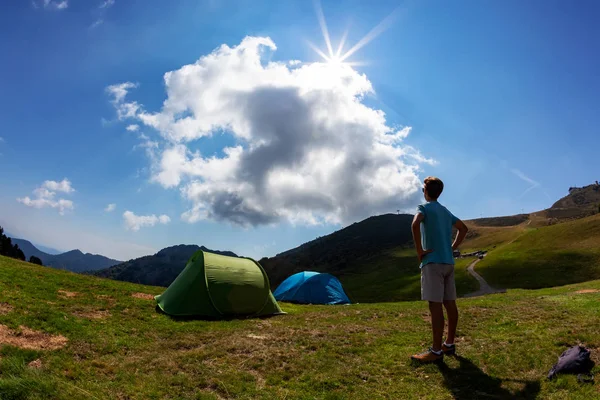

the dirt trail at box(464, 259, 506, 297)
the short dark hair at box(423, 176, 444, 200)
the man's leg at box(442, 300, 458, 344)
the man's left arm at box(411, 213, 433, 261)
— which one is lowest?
the dirt trail at box(464, 259, 506, 297)

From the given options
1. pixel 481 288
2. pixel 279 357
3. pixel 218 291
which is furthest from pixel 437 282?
pixel 481 288

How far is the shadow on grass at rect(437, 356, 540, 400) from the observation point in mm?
6609

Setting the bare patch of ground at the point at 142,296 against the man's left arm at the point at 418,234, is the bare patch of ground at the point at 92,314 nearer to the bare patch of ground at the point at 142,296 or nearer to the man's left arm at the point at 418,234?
the bare patch of ground at the point at 142,296

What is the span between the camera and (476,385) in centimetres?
710

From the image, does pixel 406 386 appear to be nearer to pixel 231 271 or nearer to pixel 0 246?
pixel 231 271

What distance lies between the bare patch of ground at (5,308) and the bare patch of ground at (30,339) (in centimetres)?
146

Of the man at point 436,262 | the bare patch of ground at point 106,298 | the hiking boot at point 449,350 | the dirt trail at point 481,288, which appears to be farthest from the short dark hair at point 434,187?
the dirt trail at point 481,288

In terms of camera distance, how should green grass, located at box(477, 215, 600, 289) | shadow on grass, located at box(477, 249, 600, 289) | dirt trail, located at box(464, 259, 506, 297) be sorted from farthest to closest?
green grass, located at box(477, 215, 600, 289) < shadow on grass, located at box(477, 249, 600, 289) < dirt trail, located at box(464, 259, 506, 297)

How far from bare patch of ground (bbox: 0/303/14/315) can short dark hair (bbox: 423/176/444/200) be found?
1320 centimetres

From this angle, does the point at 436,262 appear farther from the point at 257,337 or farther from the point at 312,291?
the point at 312,291

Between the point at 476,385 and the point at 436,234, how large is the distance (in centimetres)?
321

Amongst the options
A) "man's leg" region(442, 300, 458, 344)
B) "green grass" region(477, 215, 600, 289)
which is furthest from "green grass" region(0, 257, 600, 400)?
"green grass" region(477, 215, 600, 289)

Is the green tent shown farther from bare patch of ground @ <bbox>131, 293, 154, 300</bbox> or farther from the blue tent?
the blue tent

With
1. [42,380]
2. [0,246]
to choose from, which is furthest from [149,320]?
[0,246]
